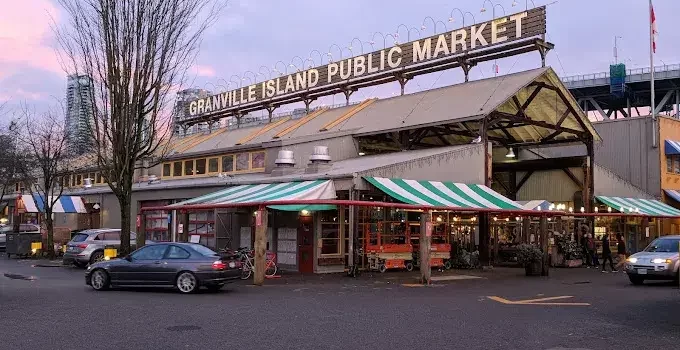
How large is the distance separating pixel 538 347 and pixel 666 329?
3186 mm

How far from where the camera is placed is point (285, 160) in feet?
84.8

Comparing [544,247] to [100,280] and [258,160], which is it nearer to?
[258,160]

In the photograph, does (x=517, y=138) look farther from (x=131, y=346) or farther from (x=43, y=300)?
(x=131, y=346)

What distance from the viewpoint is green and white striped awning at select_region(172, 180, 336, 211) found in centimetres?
2003

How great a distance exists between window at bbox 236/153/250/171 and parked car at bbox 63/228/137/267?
6.48 m

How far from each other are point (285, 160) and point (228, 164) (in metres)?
5.93

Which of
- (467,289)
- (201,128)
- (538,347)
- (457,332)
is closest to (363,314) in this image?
(457,332)

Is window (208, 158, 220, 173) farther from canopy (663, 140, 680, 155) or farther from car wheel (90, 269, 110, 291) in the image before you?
canopy (663, 140, 680, 155)

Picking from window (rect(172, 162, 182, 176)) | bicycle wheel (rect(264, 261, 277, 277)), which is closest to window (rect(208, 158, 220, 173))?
window (rect(172, 162, 182, 176))

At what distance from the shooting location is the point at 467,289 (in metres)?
17.6

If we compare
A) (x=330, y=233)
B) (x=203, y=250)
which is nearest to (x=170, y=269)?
(x=203, y=250)

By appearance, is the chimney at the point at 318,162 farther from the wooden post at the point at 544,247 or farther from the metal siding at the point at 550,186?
the metal siding at the point at 550,186

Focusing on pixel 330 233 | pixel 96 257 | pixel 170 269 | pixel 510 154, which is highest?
pixel 510 154

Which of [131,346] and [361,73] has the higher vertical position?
[361,73]
